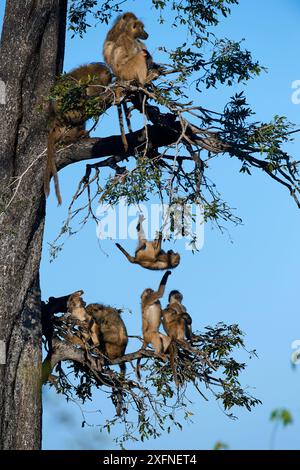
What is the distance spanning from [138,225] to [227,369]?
2361 mm

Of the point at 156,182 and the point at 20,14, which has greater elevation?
the point at 20,14

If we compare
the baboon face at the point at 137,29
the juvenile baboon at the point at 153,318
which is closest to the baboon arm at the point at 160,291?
the juvenile baboon at the point at 153,318

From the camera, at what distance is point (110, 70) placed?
1248 centimetres

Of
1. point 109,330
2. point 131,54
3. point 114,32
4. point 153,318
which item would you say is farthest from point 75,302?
point 114,32

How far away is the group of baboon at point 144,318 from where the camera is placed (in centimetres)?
1215

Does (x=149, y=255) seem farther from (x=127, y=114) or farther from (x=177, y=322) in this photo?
(x=127, y=114)

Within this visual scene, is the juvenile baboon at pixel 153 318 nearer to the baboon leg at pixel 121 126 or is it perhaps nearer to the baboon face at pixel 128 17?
the baboon leg at pixel 121 126

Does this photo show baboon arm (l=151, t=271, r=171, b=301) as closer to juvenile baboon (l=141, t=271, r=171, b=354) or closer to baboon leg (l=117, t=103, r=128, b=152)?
juvenile baboon (l=141, t=271, r=171, b=354)

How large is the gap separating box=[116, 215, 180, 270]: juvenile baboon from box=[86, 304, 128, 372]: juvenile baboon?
3.06 feet

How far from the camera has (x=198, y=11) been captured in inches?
513

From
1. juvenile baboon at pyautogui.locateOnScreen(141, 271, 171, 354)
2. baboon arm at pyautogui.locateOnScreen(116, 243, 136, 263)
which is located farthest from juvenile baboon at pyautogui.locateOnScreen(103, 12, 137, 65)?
juvenile baboon at pyautogui.locateOnScreen(141, 271, 171, 354)

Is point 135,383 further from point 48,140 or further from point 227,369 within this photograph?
point 48,140
